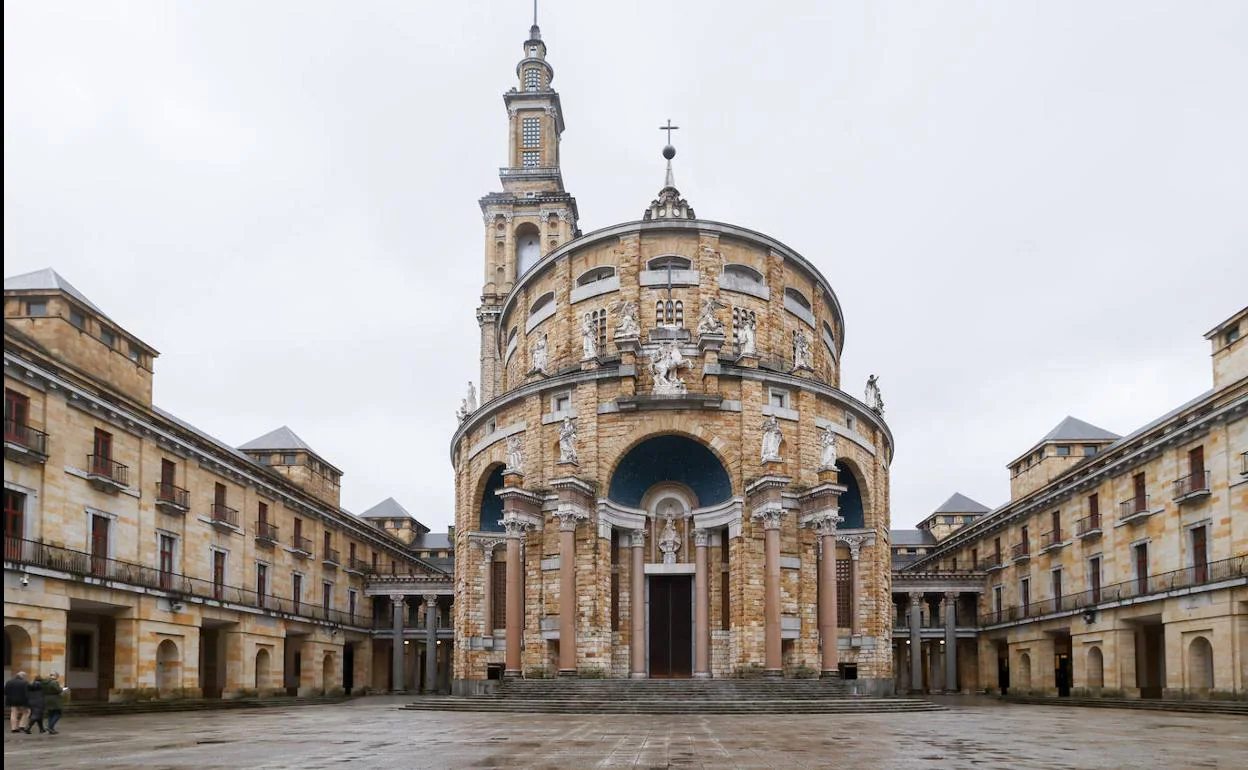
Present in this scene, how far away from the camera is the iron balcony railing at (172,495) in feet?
128

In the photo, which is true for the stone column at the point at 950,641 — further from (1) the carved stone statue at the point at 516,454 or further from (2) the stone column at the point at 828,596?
(1) the carved stone statue at the point at 516,454

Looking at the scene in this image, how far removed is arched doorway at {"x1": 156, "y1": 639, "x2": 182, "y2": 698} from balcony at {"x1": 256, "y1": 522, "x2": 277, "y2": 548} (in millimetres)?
8563

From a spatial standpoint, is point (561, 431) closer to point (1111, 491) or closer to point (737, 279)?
point (737, 279)

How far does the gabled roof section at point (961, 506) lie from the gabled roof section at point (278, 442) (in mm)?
53890

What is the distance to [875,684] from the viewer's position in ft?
137

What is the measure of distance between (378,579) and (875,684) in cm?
3266

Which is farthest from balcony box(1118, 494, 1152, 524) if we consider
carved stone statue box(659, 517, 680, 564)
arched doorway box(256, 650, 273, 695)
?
arched doorway box(256, 650, 273, 695)

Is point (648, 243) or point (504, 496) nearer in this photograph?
point (504, 496)

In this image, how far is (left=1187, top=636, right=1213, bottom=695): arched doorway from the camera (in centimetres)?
3881

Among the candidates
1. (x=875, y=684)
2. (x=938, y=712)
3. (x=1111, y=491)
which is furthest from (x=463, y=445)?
(x=1111, y=491)

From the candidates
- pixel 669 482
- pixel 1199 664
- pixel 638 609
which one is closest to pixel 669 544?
pixel 669 482

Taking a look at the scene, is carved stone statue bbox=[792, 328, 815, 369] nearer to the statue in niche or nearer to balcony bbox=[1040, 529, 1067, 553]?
the statue in niche

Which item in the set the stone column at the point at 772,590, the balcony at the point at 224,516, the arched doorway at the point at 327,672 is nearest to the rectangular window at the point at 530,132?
the arched doorway at the point at 327,672

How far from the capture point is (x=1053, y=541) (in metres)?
52.2
